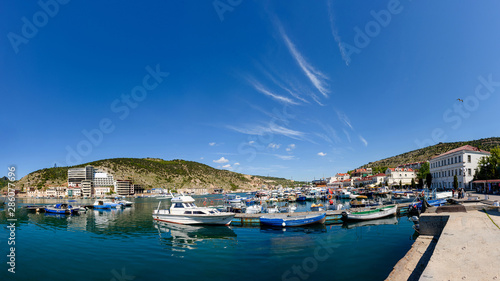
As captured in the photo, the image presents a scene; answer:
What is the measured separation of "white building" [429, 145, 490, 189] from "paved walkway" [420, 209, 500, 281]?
56409 millimetres

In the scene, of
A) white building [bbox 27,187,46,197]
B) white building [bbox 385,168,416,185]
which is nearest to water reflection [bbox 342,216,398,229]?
white building [bbox 385,168,416,185]

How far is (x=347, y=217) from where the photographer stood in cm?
2894

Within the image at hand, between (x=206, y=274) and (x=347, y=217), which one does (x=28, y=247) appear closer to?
(x=206, y=274)

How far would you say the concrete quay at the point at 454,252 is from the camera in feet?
22.6

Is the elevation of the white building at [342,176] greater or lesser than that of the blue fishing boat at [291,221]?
lesser

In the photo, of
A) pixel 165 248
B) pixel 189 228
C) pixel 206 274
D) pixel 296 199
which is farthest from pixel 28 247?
pixel 296 199

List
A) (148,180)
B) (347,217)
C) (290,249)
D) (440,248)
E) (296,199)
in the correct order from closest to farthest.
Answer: (440,248), (290,249), (347,217), (296,199), (148,180)

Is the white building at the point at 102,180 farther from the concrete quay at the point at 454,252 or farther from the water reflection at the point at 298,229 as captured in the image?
the concrete quay at the point at 454,252

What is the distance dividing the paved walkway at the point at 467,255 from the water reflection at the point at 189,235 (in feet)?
49.4

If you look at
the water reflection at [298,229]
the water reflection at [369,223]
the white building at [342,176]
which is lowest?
the white building at [342,176]

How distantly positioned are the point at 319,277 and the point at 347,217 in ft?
62.2

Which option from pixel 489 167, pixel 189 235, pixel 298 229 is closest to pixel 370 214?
pixel 298 229

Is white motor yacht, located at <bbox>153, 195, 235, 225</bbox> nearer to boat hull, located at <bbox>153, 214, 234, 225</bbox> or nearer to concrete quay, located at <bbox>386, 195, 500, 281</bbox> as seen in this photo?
boat hull, located at <bbox>153, 214, 234, 225</bbox>

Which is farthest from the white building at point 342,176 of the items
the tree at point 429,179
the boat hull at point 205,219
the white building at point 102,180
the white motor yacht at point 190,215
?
the boat hull at point 205,219
